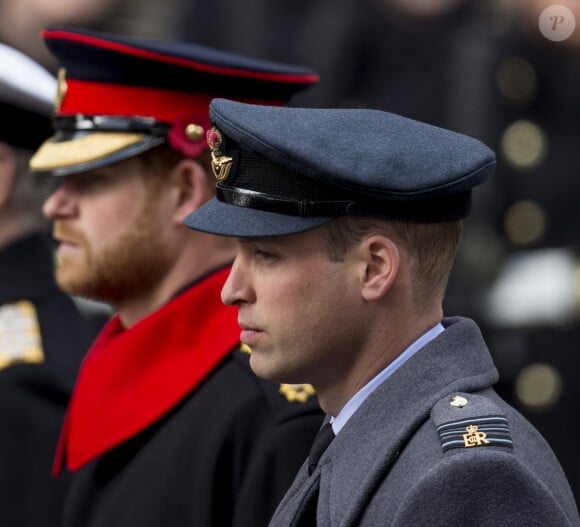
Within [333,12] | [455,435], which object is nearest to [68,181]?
[455,435]

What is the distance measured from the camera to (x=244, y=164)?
245 centimetres

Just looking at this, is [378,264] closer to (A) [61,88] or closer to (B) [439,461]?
(B) [439,461]

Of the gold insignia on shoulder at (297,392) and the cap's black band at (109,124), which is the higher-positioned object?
the cap's black band at (109,124)

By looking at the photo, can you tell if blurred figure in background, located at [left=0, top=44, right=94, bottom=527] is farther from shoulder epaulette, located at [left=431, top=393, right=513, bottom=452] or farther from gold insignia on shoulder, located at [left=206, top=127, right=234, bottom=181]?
shoulder epaulette, located at [left=431, top=393, right=513, bottom=452]

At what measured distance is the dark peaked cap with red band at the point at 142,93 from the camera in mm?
3350

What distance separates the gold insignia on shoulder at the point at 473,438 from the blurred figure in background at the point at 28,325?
80.1 inches

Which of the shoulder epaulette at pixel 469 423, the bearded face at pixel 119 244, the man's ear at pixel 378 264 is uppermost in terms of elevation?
the man's ear at pixel 378 264

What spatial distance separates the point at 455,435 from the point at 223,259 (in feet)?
4.47

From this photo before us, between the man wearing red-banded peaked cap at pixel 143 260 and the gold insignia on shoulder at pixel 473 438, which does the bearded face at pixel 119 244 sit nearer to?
the man wearing red-banded peaked cap at pixel 143 260

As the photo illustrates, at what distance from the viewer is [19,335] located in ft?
13.1

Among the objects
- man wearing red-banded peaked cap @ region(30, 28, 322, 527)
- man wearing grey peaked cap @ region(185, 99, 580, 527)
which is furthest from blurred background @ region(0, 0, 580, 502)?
man wearing grey peaked cap @ region(185, 99, 580, 527)

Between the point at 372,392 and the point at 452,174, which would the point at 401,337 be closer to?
the point at 372,392

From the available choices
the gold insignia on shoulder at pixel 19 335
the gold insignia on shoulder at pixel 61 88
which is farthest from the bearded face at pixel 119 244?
the gold insignia on shoulder at pixel 19 335

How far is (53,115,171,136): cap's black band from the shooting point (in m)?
3.37
